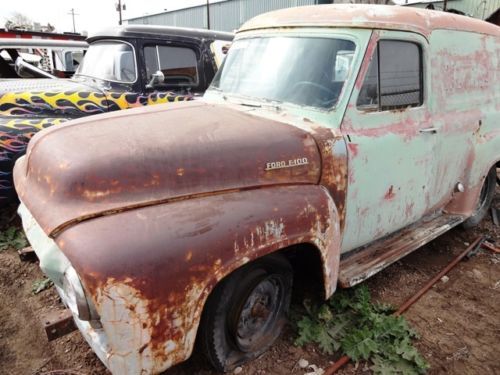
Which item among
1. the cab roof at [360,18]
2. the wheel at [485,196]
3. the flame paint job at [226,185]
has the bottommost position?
the wheel at [485,196]

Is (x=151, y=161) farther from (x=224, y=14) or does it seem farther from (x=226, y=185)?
(x=224, y=14)

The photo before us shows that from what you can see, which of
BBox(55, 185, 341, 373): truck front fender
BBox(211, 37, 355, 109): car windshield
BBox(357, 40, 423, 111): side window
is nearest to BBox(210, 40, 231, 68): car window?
BBox(211, 37, 355, 109): car windshield

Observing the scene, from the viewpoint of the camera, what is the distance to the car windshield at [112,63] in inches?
200

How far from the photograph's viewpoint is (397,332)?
2.81m

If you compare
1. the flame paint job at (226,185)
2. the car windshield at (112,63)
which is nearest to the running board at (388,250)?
the flame paint job at (226,185)

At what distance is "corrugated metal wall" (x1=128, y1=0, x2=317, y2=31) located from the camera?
29016 millimetres

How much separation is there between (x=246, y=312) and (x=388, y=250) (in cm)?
136

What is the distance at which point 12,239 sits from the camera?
13.1 feet

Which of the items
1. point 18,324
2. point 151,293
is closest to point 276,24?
point 151,293

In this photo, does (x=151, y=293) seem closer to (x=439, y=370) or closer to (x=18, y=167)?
(x=18, y=167)

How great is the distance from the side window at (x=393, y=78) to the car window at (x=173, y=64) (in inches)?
125

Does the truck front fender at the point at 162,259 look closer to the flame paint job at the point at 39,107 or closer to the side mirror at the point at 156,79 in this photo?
the flame paint job at the point at 39,107

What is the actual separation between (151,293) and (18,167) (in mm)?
1554

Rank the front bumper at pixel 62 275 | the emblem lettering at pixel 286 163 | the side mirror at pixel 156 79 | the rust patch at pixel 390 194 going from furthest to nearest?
the side mirror at pixel 156 79 < the rust patch at pixel 390 194 < the emblem lettering at pixel 286 163 < the front bumper at pixel 62 275
